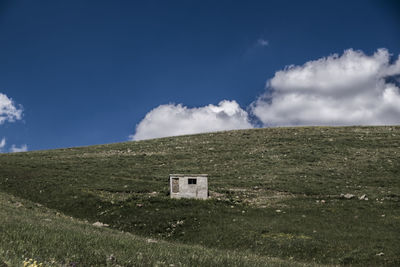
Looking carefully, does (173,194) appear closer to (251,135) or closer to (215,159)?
(215,159)

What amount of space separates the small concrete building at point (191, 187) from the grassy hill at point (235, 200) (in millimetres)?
1141

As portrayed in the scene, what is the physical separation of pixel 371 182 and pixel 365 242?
67.2 feet

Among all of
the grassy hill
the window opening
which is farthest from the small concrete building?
the grassy hill

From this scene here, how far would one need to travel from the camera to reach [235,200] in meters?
30.1

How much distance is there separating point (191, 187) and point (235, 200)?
401cm

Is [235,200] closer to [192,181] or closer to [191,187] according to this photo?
[191,187]

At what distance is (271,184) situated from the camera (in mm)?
37625

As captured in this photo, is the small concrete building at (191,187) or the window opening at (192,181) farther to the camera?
the window opening at (192,181)

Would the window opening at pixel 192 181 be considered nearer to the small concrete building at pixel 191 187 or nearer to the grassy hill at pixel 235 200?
the small concrete building at pixel 191 187

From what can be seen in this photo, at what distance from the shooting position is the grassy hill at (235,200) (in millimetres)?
16750

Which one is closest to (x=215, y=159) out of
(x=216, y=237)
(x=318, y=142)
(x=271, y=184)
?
(x=271, y=184)

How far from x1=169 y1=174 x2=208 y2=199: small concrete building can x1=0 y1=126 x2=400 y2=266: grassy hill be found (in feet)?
3.74

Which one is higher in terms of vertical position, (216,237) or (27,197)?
Answer: (27,197)

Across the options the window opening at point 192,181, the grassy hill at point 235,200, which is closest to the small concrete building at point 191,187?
the window opening at point 192,181
